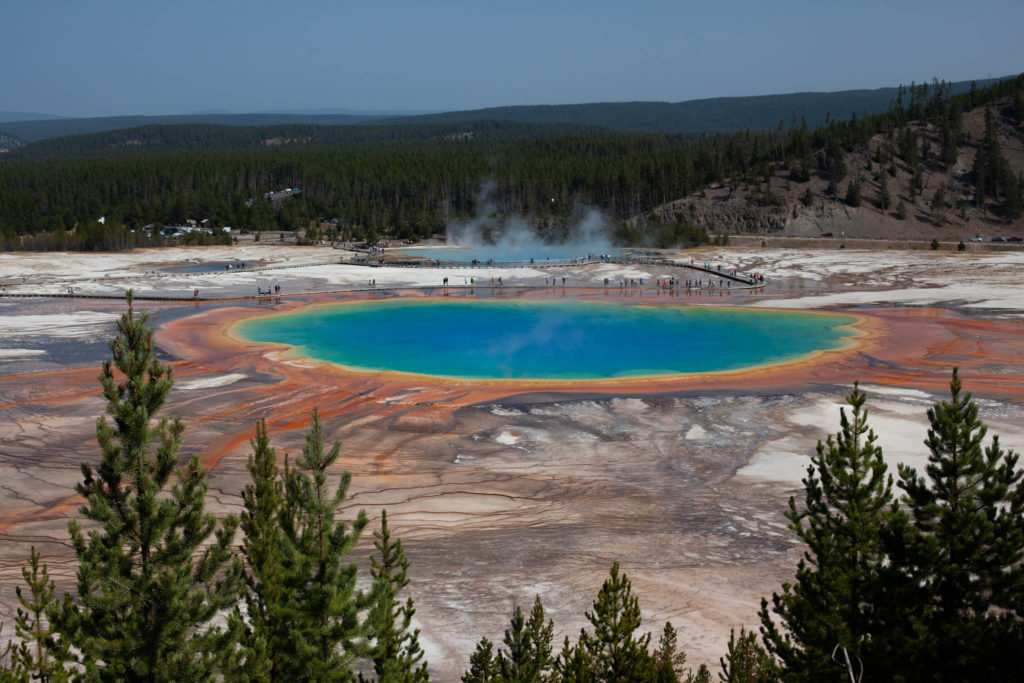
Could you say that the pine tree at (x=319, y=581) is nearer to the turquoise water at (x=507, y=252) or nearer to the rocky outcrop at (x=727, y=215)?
the turquoise water at (x=507, y=252)

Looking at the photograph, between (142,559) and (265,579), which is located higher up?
(142,559)

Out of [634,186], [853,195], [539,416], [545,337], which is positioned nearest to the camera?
[539,416]

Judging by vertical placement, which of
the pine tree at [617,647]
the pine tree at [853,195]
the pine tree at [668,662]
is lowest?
the pine tree at [668,662]

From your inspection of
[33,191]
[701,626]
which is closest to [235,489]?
[701,626]

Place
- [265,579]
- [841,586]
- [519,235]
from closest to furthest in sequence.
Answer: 1. [265,579]
2. [841,586]
3. [519,235]

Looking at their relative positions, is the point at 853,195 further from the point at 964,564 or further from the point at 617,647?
the point at 617,647

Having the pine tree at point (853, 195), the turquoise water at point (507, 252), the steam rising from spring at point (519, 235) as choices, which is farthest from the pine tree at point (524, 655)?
the pine tree at point (853, 195)

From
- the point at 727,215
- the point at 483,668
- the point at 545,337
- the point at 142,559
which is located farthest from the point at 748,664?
the point at 727,215
